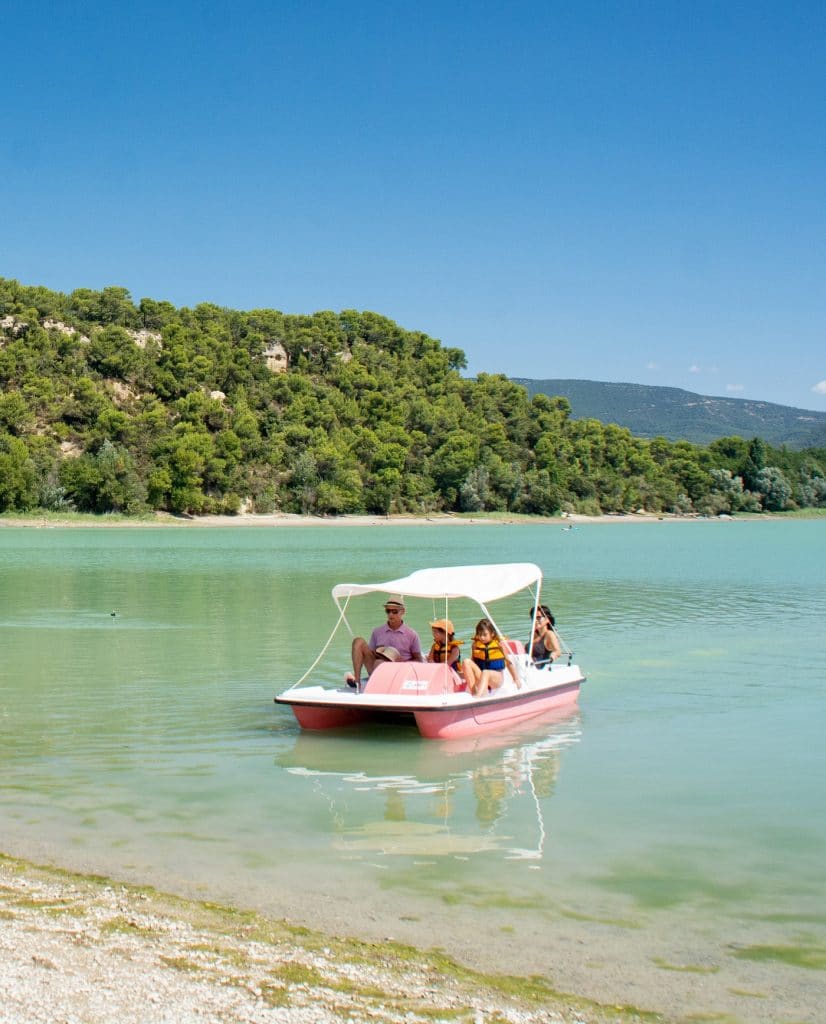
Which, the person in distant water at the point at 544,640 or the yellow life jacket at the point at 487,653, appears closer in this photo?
the yellow life jacket at the point at 487,653

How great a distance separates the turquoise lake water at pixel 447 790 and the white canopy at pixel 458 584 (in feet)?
5.79

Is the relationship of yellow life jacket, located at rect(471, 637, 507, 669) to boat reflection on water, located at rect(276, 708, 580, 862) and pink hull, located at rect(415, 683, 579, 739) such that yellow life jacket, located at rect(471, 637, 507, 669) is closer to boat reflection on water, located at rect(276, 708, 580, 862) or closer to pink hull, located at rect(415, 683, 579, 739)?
pink hull, located at rect(415, 683, 579, 739)

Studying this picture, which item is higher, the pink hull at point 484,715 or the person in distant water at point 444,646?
the person in distant water at point 444,646

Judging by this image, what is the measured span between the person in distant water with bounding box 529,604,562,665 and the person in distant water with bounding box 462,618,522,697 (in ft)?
6.78

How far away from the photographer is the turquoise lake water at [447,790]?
721cm

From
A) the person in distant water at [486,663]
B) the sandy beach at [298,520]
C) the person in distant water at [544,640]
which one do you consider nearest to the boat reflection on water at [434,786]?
the person in distant water at [486,663]

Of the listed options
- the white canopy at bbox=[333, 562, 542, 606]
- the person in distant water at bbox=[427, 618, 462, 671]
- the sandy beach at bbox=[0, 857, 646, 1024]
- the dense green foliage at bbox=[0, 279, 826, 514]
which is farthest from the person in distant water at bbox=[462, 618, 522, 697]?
the dense green foliage at bbox=[0, 279, 826, 514]

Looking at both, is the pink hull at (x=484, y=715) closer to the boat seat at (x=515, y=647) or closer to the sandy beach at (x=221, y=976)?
the boat seat at (x=515, y=647)

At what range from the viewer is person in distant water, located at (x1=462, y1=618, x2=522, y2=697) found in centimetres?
1297

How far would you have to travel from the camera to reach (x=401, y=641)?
1323cm

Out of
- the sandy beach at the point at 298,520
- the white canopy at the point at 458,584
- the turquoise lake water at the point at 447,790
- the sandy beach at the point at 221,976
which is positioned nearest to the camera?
the sandy beach at the point at 221,976

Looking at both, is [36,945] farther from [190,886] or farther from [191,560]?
[191,560]

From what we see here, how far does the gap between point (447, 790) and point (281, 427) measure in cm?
10459

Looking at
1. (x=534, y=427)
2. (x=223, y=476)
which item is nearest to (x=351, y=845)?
(x=223, y=476)
